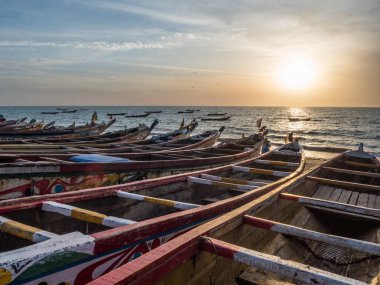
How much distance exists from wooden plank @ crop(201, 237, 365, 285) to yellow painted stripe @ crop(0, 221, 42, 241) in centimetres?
141

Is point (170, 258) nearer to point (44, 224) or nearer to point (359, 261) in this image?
point (44, 224)

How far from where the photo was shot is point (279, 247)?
3973mm

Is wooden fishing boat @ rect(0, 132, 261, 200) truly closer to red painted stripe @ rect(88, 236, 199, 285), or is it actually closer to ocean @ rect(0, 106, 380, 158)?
red painted stripe @ rect(88, 236, 199, 285)

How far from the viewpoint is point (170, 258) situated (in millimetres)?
2154

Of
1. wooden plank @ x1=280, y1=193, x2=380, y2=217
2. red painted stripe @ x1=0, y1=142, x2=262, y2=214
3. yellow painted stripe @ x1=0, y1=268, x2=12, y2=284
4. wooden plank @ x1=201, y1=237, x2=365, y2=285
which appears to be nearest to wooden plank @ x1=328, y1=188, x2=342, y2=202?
wooden plank @ x1=280, y1=193, x2=380, y2=217

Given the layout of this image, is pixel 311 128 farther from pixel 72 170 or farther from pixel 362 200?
pixel 72 170

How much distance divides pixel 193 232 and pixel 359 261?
107 inches

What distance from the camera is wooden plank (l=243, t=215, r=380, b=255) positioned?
2699 millimetres

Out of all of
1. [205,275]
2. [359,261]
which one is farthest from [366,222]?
[205,275]

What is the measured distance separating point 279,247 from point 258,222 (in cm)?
110

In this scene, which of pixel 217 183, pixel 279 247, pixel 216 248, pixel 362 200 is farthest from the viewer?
pixel 362 200

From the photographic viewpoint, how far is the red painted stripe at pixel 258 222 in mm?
3083

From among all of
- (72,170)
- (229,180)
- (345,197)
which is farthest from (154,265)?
(345,197)

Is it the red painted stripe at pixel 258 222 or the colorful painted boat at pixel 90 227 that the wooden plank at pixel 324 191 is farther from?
the red painted stripe at pixel 258 222
